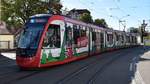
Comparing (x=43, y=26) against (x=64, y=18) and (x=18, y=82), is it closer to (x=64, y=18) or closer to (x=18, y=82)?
(x=64, y=18)

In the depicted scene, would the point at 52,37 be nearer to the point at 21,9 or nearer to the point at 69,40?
the point at 69,40

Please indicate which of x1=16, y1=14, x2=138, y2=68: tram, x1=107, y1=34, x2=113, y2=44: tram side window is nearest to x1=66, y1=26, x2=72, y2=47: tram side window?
x1=16, y1=14, x2=138, y2=68: tram

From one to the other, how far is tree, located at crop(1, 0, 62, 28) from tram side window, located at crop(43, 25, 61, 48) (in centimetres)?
3954

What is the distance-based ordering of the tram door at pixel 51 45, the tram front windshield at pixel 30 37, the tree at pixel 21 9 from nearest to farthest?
the tram front windshield at pixel 30 37 → the tram door at pixel 51 45 → the tree at pixel 21 9

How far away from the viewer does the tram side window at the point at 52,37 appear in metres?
19.4

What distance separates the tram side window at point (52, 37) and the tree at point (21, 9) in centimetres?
3954

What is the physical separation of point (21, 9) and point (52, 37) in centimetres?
4271

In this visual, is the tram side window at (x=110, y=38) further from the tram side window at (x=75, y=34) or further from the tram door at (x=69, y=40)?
the tram door at (x=69, y=40)

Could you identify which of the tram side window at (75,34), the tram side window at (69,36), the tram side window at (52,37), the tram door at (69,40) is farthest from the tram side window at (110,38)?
the tram side window at (52,37)

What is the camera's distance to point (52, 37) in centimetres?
1995

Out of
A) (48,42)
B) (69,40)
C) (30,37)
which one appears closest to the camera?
(30,37)

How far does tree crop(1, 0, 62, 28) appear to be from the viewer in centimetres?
6094

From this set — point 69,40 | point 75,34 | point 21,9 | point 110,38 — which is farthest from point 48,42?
point 21,9

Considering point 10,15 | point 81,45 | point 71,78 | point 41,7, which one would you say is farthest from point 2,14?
point 71,78
